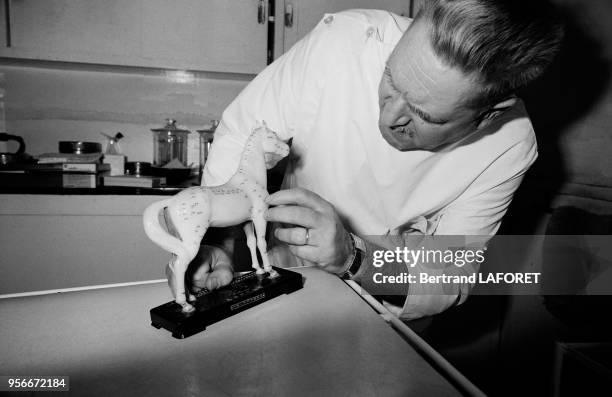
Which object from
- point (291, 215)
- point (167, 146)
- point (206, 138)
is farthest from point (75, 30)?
point (291, 215)

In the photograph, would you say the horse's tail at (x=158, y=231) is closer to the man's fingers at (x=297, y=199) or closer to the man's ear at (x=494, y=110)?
the man's fingers at (x=297, y=199)

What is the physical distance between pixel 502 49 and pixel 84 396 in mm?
920

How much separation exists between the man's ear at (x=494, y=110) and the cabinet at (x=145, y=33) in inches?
63.5

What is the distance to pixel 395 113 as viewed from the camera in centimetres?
91

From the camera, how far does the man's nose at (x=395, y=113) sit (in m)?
0.90

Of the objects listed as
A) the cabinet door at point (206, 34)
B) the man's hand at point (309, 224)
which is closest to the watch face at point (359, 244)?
the man's hand at point (309, 224)

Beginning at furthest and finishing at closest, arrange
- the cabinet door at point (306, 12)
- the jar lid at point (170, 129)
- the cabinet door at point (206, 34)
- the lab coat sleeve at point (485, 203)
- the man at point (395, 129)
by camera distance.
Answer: the jar lid at point (170, 129) → the cabinet door at point (306, 12) → the cabinet door at point (206, 34) → the lab coat sleeve at point (485, 203) → the man at point (395, 129)

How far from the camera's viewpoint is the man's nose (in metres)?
0.90

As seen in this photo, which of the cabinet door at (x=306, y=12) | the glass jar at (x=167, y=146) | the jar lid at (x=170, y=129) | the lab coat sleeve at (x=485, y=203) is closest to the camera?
the lab coat sleeve at (x=485, y=203)

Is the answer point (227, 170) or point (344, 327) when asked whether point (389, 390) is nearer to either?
point (344, 327)

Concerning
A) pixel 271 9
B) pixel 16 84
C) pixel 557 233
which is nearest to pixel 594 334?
pixel 557 233

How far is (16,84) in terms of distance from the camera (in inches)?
94.3

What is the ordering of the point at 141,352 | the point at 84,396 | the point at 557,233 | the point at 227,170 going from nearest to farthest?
the point at 84,396 → the point at 141,352 → the point at 227,170 → the point at 557,233

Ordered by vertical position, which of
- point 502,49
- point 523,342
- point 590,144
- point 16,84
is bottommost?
point 523,342
